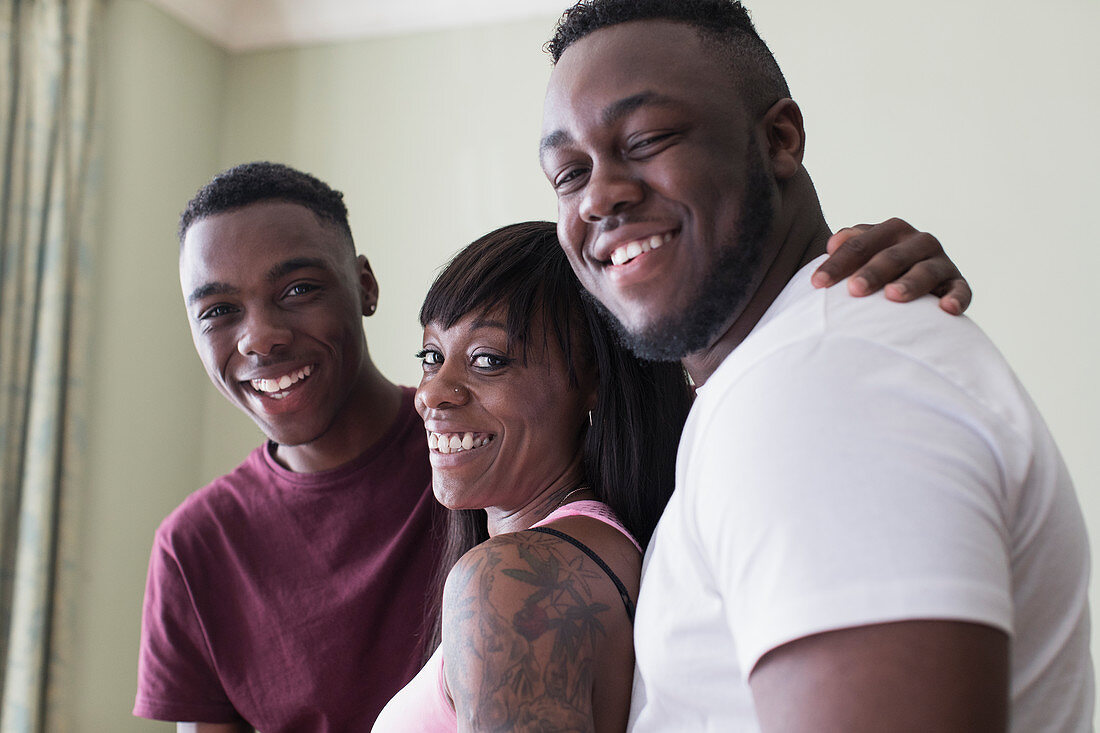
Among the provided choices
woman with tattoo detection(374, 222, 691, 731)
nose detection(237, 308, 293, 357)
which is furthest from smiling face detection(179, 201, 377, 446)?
woman with tattoo detection(374, 222, 691, 731)

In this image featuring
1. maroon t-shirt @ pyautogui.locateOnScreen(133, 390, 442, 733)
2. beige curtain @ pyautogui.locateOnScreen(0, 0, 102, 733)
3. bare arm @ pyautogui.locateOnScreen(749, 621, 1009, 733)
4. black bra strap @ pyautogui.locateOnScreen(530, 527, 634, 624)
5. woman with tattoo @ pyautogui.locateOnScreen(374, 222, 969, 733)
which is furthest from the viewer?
beige curtain @ pyautogui.locateOnScreen(0, 0, 102, 733)

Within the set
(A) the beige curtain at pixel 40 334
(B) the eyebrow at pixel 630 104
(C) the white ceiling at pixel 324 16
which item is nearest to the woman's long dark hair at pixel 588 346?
(B) the eyebrow at pixel 630 104

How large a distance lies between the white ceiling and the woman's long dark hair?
2.23 m

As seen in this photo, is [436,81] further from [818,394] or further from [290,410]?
[818,394]

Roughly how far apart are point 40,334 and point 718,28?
238cm

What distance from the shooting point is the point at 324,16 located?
11.3ft

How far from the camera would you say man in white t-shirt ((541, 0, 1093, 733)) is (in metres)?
0.56

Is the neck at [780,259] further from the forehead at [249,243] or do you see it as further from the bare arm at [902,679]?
the forehead at [249,243]

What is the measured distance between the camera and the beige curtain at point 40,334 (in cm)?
257

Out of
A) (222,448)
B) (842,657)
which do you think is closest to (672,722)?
(842,657)

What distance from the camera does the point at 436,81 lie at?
3367 mm

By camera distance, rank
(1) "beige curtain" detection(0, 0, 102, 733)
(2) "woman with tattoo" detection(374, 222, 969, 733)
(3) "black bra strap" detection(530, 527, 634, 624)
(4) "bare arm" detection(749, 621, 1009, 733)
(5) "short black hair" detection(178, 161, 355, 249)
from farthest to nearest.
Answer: (1) "beige curtain" detection(0, 0, 102, 733), (5) "short black hair" detection(178, 161, 355, 249), (2) "woman with tattoo" detection(374, 222, 969, 733), (3) "black bra strap" detection(530, 527, 634, 624), (4) "bare arm" detection(749, 621, 1009, 733)

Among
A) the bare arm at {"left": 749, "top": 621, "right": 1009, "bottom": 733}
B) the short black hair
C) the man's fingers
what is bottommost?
the bare arm at {"left": 749, "top": 621, "right": 1009, "bottom": 733}

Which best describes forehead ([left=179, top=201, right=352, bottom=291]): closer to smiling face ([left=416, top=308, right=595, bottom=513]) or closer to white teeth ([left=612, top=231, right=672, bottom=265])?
smiling face ([left=416, top=308, right=595, bottom=513])
